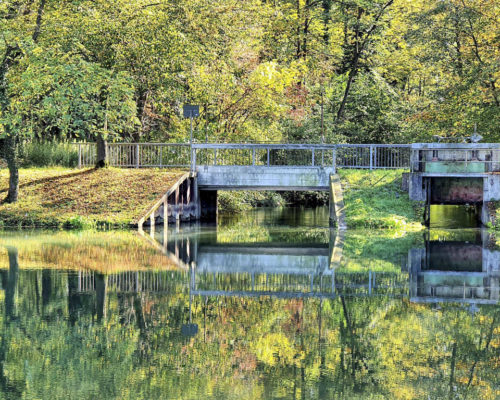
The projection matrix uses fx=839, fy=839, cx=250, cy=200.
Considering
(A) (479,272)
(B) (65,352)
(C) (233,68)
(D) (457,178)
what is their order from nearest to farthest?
(B) (65,352)
(A) (479,272)
(D) (457,178)
(C) (233,68)

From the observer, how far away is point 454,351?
33.3 feet

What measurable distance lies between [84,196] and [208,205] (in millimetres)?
7546

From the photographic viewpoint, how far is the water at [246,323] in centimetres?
866

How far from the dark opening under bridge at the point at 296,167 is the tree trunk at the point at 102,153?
2.44 ft

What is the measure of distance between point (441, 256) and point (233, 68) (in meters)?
22.0

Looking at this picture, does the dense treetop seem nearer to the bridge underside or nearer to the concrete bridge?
the bridge underside

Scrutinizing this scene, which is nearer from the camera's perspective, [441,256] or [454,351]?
[454,351]

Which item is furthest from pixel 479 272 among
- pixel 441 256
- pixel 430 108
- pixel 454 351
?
pixel 430 108

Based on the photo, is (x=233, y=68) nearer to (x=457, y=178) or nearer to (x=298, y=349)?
(x=457, y=178)

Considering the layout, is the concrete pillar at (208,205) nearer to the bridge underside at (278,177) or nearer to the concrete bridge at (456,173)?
the bridge underside at (278,177)

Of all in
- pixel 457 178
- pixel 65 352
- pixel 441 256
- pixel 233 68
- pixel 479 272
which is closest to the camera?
pixel 65 352

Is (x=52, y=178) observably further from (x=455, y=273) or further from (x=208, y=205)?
(x=455, y=273)

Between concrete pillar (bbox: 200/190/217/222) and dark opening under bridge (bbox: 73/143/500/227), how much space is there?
4 cm

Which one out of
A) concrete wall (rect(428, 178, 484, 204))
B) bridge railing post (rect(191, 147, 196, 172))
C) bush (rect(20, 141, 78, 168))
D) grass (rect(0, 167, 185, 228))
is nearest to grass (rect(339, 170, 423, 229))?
concrete wall (rect(428, 178, 484, 204))
